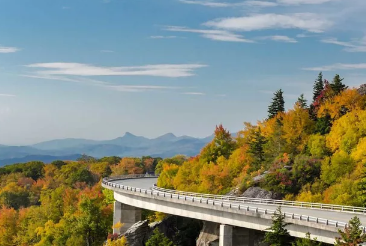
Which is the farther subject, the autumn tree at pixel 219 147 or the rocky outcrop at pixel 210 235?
the autumn tree at pixel 219 147

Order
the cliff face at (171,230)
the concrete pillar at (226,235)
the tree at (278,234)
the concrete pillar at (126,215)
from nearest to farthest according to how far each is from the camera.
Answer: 1. the tree at (278,234)
2. the concrete pillar at (226,235)
3. the cliff face at (171,230)
4. the concrete pillar at (126,215)

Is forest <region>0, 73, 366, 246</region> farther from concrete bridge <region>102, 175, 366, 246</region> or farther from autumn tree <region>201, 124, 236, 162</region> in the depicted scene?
concrete bridge <region>102, 175, 366, 246</region>

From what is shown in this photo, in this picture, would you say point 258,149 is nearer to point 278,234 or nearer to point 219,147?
point 219,147

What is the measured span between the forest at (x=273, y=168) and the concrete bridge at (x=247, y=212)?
19.5 ft

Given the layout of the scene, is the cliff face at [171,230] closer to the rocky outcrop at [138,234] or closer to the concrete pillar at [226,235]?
the rocky outcrop at [138,234]

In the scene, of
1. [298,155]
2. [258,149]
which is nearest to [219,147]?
[258,149]

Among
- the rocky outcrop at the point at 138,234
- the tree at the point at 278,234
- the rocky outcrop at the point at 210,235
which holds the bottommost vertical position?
the rocky outcrop at the point at 138,234

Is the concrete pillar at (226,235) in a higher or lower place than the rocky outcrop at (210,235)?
higher

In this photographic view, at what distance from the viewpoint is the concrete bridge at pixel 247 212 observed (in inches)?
1779

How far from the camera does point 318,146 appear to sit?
3172 inches

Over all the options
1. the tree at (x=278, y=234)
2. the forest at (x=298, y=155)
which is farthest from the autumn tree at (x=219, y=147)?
the tree at (x=278, y=234)

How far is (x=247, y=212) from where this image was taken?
5331 centimetres

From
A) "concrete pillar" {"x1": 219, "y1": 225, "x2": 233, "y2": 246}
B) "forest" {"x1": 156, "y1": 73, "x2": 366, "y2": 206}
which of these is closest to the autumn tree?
"forest" {"x1": 156, "y1": 73, "x2": 366, "y2": 206}

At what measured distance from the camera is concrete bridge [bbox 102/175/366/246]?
45188mm
